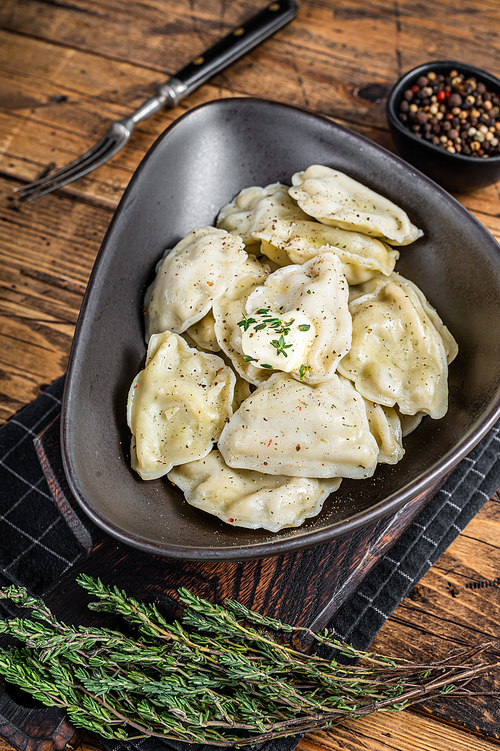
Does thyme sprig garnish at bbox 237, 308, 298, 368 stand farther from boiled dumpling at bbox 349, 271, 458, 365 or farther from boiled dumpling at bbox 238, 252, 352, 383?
boiled dumpling at bbox 349, 271, 458, 365

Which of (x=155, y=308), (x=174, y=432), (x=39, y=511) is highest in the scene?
(x=155, y=308)

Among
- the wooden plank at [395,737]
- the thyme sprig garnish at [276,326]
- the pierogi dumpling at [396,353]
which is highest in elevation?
the thyme sprig garnish at [276,326]

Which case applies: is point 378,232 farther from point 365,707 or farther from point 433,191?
point 365,707

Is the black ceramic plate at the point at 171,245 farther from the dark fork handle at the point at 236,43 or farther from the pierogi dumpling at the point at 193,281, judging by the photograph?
the dark fork handle at the point at 236,43

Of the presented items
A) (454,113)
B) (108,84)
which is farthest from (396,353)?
(108,84)

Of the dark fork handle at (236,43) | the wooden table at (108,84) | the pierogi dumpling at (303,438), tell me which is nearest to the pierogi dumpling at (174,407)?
the pierogi dumpling at (303,438)

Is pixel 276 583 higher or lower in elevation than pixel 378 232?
lower

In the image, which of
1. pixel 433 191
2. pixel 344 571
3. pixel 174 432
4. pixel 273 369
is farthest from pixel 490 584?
pixel 433 191
